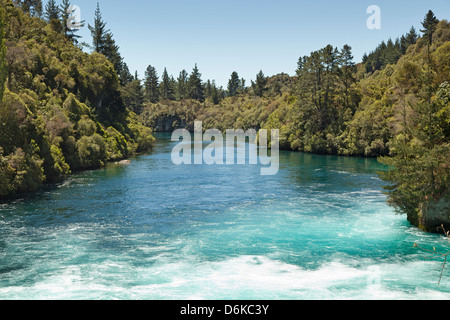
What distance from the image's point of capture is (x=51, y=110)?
54062 mm

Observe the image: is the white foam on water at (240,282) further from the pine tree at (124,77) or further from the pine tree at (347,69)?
the pine tree at (124,77)

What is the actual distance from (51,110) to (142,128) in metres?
40.8

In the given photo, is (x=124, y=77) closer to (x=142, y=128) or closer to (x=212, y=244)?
(x=142, y=128)

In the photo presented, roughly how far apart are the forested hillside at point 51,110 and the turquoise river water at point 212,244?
14.0 feet

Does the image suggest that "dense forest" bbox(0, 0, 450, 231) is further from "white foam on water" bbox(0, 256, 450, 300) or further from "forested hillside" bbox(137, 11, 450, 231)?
"white foam on water" bbox(0, 256, 450, 300)

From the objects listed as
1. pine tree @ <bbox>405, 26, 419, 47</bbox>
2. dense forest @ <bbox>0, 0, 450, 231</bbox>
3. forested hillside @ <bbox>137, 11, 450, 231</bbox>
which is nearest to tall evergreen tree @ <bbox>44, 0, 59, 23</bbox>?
dense forest @ <bbox>0, 0, 450, 231</bbox>

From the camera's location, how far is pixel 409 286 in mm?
18062

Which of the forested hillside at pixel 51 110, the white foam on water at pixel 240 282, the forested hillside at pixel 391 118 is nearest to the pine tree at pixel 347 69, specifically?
the forested hillside at pixel 391 118

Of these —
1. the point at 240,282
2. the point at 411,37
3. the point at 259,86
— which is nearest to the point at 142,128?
the point at 240,282

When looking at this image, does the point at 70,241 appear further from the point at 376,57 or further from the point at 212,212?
the point at 376,57

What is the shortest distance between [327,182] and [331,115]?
148 ft

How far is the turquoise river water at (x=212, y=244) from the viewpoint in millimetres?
17984

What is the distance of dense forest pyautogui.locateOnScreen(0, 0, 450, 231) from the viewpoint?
26797 millimetres
